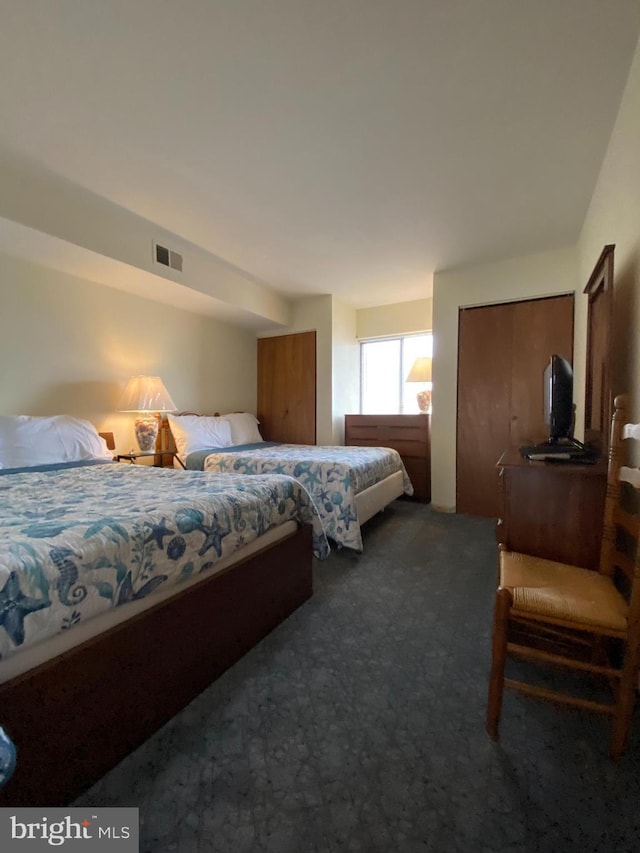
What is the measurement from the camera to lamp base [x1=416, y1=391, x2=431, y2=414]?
4.21 meters

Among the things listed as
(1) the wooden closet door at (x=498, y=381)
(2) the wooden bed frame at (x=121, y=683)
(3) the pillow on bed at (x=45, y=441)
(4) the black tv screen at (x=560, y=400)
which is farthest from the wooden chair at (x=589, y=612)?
(3) the pillow on bed at (x=45, y=441)

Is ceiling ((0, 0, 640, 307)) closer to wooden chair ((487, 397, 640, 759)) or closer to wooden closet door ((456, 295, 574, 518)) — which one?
wooden closet door ((456, 295, 574, 518))

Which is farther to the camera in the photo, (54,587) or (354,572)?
(354,572)

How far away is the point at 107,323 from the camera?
3172 millimetres

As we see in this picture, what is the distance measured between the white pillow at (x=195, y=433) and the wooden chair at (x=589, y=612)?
2.76 metres

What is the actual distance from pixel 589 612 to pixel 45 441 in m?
2.96

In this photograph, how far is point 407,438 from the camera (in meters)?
4.04

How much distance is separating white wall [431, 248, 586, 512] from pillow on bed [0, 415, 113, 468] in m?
3.01

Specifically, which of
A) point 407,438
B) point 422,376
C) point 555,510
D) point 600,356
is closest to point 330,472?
point 555,510

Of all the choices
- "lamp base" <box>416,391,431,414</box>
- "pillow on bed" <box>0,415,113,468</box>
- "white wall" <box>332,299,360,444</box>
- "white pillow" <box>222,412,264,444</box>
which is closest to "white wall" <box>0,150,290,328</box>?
"pillow on bed" <box>0,415,113,468</box>

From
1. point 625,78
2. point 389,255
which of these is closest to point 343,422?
point 389,255

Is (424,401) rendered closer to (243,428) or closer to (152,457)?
(243,428)

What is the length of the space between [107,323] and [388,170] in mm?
2557

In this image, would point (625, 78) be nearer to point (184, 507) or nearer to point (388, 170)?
point (388, 170)
